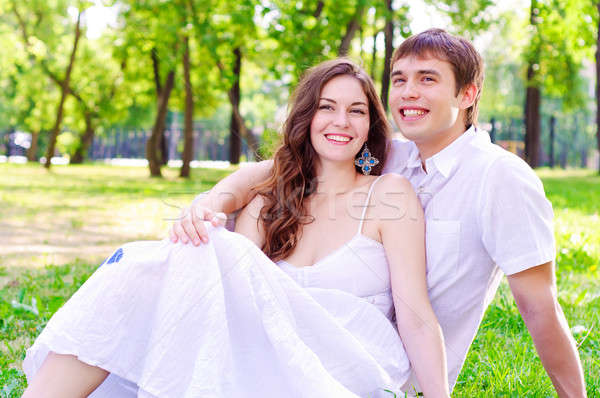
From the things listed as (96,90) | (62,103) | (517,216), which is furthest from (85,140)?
(517,216)

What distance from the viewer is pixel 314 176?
312 cm

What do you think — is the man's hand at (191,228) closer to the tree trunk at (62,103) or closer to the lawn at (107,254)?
the lawn at (107,254)

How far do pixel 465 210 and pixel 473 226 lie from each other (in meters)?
0.07

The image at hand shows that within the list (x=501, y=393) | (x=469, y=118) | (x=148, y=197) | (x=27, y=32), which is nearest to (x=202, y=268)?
(x=469, y=118)

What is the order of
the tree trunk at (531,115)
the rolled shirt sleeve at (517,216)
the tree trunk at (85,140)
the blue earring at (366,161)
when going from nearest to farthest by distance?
the rolled shirt sleeve at (517,216), the blue earring at (366,161), the tree trunk at (531,115), the tree trunk at (85,140)

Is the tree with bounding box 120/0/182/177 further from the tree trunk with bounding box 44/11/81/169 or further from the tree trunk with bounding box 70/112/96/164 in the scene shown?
the tree trunk with bounding box 70/112/96/164

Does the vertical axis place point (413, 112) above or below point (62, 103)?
below

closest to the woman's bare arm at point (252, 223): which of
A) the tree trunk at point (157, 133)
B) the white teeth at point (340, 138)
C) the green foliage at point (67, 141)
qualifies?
the white teeth at point (340, 138)

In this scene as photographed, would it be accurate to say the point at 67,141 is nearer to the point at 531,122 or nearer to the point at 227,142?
the point at 227,142

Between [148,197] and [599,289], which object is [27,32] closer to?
[148,197]

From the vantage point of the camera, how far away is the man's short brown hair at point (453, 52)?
2652 millimetres

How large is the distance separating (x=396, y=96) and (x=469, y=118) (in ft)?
1.13

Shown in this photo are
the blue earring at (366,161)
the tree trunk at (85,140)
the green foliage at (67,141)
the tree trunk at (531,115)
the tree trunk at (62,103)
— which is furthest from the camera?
the green foliage at (67,141)

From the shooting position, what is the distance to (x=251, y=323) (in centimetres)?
237
